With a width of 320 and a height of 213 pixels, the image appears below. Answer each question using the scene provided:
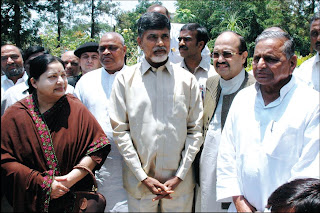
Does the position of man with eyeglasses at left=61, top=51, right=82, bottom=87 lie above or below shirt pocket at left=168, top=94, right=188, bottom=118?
above

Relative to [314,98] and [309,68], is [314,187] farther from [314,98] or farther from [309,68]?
[309,68]

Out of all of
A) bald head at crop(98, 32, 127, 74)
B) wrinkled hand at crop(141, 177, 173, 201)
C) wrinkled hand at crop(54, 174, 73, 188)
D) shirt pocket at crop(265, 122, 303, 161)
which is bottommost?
wrinkled hand at crop(141, 177, 173, 201)

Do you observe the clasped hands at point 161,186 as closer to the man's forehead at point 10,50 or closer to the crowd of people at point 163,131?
the crowd of people at point 163,131

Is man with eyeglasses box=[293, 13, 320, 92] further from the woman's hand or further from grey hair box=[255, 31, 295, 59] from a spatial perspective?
the woman's hand

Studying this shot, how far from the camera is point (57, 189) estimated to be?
2309 mm

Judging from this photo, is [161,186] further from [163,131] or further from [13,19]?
[13,19]

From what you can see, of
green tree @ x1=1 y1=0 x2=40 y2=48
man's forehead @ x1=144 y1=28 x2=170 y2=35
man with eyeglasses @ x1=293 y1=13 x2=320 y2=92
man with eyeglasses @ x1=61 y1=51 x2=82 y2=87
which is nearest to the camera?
green tree @ x1=1 y1=0 x2=40 y2=48

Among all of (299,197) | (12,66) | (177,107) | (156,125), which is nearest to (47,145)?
(156,125)

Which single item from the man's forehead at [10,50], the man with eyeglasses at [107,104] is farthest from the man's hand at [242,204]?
the man's forehead at [10,50]

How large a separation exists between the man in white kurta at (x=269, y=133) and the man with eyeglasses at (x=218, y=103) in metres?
0.41

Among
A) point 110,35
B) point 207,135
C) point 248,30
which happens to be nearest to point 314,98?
point 207,135

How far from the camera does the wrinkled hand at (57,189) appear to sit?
230cm

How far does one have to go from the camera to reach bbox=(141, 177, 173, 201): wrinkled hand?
262 centimetres

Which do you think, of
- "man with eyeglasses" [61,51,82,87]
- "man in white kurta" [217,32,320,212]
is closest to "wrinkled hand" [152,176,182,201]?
"man in white kurta" [217,32,320,212]
